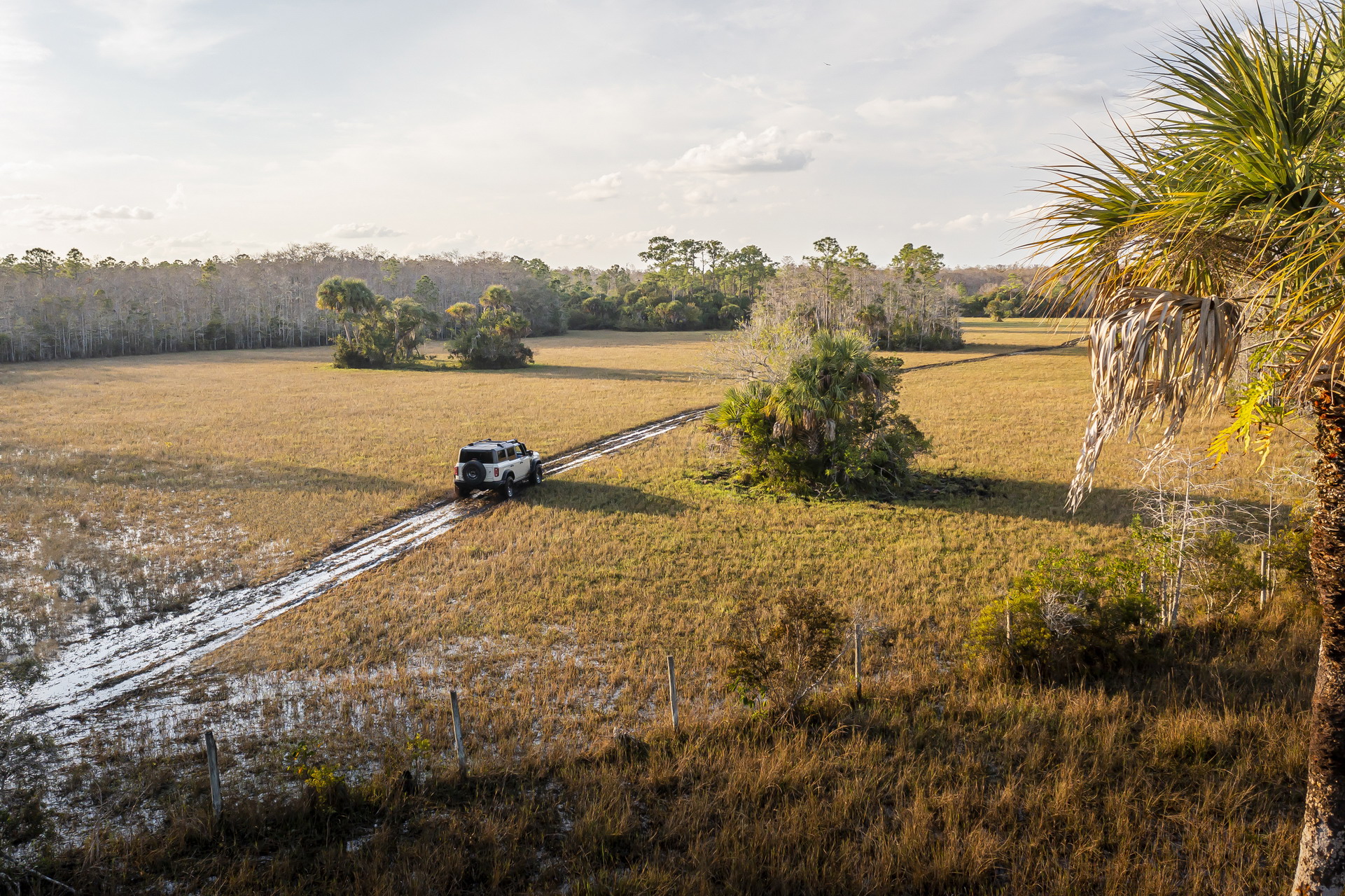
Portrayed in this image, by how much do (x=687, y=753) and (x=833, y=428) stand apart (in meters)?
14.4

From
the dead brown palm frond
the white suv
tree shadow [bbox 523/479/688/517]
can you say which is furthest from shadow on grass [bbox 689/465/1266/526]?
the dead brown palm frond

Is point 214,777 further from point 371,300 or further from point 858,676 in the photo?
point 371,300

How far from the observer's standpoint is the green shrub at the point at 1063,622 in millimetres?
9758

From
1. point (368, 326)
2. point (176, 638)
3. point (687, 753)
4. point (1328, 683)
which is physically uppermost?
point (368, 326)

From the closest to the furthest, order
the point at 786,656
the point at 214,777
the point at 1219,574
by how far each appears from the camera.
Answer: the point at 214,777, the point at 786,656, the point at 1219,574

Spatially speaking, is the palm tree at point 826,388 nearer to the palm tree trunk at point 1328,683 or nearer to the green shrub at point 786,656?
the green shrub at point 786,656

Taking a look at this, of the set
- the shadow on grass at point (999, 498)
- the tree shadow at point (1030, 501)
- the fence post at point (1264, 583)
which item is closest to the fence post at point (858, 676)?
the fence post at point (1264, 583)

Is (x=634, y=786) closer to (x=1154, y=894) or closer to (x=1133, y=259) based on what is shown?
(x=1154, y=894)

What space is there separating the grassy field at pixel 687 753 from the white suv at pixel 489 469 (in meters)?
5.42

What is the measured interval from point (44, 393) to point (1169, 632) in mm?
60332

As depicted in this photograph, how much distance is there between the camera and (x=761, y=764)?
779cm

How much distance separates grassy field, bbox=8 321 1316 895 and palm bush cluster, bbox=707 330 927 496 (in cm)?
580

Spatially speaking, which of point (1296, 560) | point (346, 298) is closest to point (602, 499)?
point (1296, 560)

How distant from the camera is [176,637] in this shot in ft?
40.5
